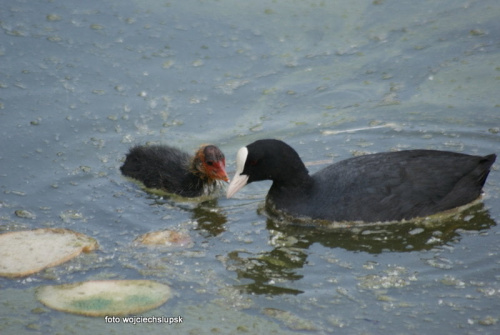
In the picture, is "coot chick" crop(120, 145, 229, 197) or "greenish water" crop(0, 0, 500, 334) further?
"coot chick" crop(120, 145, 229, 197)

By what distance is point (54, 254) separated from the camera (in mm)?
5453

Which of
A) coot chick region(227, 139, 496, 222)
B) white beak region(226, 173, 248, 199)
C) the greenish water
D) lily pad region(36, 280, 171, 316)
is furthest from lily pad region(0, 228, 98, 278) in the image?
coot chick region(227, 139, 496, 222)

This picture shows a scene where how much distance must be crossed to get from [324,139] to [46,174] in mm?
2493

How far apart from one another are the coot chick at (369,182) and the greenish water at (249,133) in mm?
147

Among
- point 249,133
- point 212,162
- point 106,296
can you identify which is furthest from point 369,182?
A: point 106,296

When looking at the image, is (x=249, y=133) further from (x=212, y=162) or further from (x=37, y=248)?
(x=37, y=248)

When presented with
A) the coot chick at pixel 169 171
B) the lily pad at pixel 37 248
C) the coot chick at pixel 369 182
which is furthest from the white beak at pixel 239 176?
the lily pad at pixel 37 248

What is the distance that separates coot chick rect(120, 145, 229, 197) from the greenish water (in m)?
0.13

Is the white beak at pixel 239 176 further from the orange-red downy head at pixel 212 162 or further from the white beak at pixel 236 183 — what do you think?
the orange-red downy head at pixel 212 162

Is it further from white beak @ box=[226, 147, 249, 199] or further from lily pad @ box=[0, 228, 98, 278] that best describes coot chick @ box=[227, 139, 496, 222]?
lily pad @ box=[0, 228, 98, 278]

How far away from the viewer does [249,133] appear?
7434 millimetres

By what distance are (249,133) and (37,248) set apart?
256 centimetres

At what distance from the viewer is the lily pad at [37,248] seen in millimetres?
5319

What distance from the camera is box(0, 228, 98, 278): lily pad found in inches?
209
